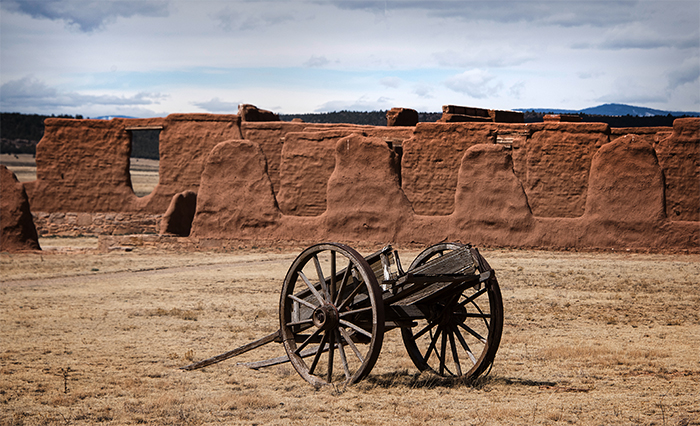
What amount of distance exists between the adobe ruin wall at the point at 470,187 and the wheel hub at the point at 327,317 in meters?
12.3

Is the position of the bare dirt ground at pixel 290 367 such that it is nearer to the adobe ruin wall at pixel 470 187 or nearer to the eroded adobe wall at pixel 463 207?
the eroded adobe wall at pixel 463 207

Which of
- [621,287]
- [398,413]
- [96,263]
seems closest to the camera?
[398,413]

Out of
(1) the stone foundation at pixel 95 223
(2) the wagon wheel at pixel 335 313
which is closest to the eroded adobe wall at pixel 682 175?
(2) the wagon wheel at pixel 335 313

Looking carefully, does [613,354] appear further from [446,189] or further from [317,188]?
[317,188]

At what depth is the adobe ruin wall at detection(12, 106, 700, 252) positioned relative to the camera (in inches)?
681

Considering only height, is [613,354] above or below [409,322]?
below

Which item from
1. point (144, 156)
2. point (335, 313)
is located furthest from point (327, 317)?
point (144, 156)

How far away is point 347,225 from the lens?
61.2 ft

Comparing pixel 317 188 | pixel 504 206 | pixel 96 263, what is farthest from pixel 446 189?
pixel 96 263

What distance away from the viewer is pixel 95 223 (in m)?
24.7

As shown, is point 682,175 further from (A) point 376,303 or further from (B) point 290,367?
(A) point 376,303

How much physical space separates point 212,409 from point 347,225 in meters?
13.1

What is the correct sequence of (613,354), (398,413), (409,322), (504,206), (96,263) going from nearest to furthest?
(398,413)
(409,322)
(613,354)
(96,263)
(504,206)

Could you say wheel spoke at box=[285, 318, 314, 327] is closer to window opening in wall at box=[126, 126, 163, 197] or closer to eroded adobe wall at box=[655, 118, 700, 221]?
eroded adobe wall at box=[655, 118, 700, 221]
